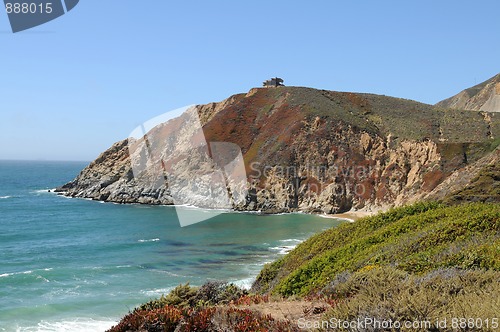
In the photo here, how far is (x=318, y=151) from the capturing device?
229ft

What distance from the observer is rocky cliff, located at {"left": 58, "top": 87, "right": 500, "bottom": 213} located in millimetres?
61844

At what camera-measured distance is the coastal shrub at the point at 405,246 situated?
9.55 meters

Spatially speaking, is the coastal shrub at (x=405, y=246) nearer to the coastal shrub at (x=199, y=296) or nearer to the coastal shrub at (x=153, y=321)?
the coastal shrub at (x=199, y=296)

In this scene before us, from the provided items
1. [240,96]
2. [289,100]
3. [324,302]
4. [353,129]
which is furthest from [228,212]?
[324,302]

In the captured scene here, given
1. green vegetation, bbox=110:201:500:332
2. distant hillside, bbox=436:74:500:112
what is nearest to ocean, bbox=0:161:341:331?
green vegetation, bbox=110:201:500:332

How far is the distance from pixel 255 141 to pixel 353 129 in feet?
58.5

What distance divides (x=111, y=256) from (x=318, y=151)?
4223 cm

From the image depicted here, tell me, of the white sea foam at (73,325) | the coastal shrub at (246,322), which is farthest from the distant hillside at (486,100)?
the coastal shrub at (246,322)

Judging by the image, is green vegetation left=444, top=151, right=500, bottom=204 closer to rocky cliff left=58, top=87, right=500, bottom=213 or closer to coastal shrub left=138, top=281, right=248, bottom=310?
coastal shrub left=138, top=281, right=248, bottom=310

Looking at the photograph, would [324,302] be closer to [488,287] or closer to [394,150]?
[488,287]

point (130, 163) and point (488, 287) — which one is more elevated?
point (130, 163)

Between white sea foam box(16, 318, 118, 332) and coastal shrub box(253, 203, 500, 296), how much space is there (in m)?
8.33

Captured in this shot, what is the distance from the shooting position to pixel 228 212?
205 feet

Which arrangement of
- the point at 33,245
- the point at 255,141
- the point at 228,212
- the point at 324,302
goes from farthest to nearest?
the point at 255,141, the point at 228,212, the point at 33,245, the point at 324,302
